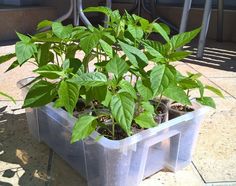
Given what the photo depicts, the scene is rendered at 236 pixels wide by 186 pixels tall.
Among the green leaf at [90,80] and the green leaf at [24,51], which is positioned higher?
the green leaf at [24,51]

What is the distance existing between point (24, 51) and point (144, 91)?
1.04ft

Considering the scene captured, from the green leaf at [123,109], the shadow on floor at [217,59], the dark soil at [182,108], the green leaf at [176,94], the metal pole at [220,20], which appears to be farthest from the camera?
the metal pole at [220,20]

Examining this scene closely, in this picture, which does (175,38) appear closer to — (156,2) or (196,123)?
(196,123)

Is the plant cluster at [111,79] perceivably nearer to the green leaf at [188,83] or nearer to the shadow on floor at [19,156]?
the green leaf at [188,83]

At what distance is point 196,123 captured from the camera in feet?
3.15

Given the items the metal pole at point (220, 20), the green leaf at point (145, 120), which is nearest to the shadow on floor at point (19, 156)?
the green leaf at point (145, 120)

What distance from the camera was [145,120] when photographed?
816 millimetres

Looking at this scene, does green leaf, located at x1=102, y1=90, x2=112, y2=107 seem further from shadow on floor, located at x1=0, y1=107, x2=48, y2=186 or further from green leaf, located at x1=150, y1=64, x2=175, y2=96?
shadow on floor, located at x1=0, y1=107, x2=48, y2=186

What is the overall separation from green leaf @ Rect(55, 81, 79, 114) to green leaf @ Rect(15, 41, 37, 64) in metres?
0.13

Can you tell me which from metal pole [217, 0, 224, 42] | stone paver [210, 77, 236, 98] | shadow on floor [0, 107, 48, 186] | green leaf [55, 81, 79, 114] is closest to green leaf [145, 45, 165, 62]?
green leaf [55, 81, 79, 114]

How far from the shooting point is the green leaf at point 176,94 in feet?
2.62

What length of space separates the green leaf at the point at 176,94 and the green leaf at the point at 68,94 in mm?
224

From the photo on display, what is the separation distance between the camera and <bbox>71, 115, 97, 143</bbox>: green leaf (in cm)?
Answer: 73

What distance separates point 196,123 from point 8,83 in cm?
102
